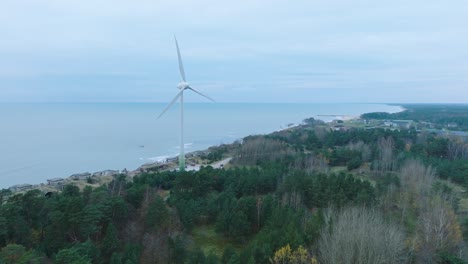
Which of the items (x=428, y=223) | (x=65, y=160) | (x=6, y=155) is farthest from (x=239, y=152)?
(x=6, y=155)

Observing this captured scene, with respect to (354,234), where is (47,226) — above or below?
below

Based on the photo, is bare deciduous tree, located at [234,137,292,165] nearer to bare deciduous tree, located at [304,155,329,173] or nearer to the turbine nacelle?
bare deciduous tree, located at [304,155,329,173]

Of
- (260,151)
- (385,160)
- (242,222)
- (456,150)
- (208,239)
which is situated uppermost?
(456,150)

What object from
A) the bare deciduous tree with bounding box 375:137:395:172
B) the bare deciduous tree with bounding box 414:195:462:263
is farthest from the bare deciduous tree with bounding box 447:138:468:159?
the bare deciduous tree with bounding box 414:195:462:263

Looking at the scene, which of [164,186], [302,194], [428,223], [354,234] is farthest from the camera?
[164,186]

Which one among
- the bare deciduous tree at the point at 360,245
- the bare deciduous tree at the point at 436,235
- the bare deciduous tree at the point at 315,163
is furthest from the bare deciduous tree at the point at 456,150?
the bare deciduous tree at the point at 360,245

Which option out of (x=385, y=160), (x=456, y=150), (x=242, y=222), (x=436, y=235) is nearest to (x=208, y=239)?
(x=242, y=222)

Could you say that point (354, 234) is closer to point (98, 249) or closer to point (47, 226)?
point (98, 249)

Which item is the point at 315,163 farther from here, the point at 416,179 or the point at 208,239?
the point at 208,239
